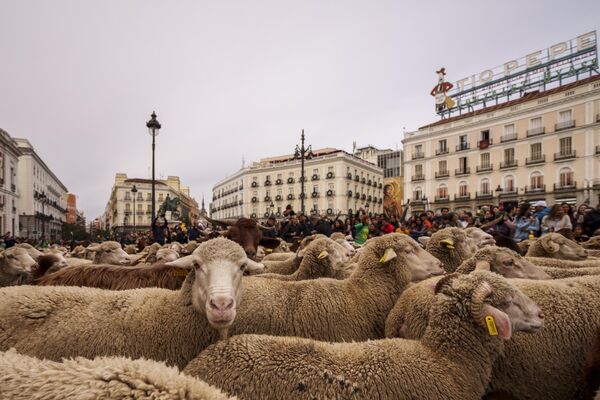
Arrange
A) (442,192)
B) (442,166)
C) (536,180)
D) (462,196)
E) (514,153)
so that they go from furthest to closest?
(442,166) < (442,192) < (462,196) < (514,153) < (536,180)

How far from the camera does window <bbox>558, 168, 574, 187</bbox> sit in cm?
3325

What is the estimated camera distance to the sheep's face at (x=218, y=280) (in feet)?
7.26

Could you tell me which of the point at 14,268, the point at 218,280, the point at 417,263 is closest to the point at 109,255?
the point at 14,268

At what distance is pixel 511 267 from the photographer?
3.69 meters

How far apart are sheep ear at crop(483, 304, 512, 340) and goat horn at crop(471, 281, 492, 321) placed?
0.03m

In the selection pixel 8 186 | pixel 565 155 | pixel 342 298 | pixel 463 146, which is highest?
pixel 463 146

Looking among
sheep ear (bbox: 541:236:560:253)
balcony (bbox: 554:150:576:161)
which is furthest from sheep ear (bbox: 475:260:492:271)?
balcony (bbox: 554:150:576:161)

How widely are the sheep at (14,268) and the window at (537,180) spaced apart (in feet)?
140

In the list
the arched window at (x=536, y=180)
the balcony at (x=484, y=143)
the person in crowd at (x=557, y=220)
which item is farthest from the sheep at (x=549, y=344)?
the balcony at (x=484, y=143)

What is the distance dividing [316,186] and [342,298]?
56942 millimetres

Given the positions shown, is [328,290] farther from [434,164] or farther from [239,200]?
[239,200]

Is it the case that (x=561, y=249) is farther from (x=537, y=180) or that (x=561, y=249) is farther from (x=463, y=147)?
(x=463, y=147)

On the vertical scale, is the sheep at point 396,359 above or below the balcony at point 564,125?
below

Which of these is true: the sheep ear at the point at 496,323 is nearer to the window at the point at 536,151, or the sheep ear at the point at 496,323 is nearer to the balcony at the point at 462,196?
the window at the point at 536,151
